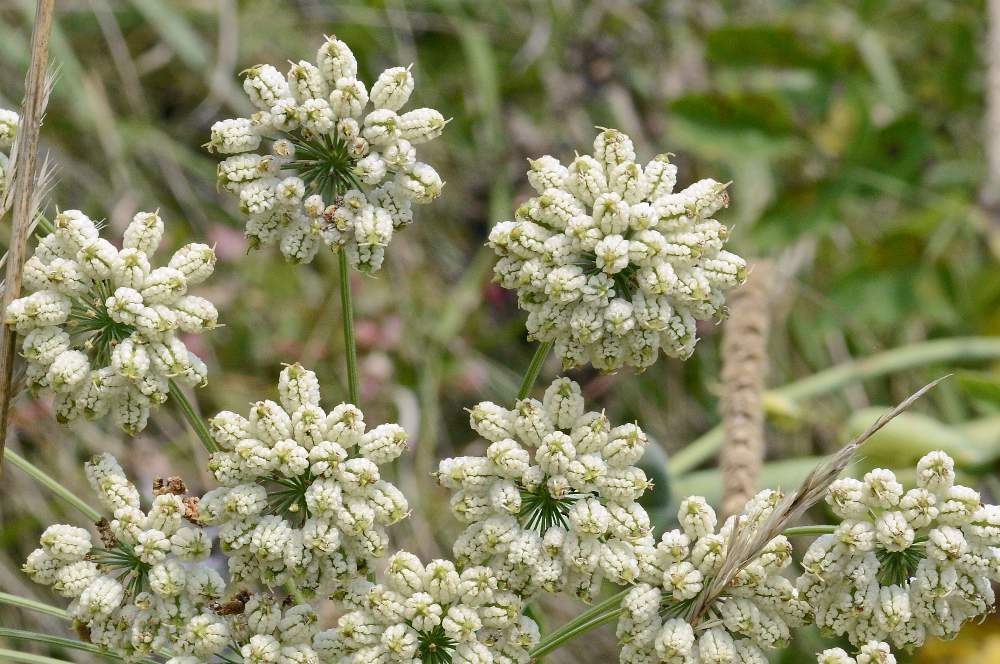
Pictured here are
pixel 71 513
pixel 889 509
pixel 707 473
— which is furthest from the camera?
pixel 71 513

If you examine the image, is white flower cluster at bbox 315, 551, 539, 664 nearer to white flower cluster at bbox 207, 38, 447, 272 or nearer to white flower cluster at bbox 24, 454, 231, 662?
white flower cluster at bbox 24, 454, 231, 662

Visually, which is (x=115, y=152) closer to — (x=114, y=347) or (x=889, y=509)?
(x=114, y=347)

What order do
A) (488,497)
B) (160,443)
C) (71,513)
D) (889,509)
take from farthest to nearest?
1. (160,443)
2. (71,513)
3. (488,497)
4. (889,509)

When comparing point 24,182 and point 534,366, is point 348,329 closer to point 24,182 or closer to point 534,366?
point 534,366

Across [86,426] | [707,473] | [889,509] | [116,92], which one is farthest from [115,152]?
[889,509]

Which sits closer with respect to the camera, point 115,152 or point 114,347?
point 114,347
